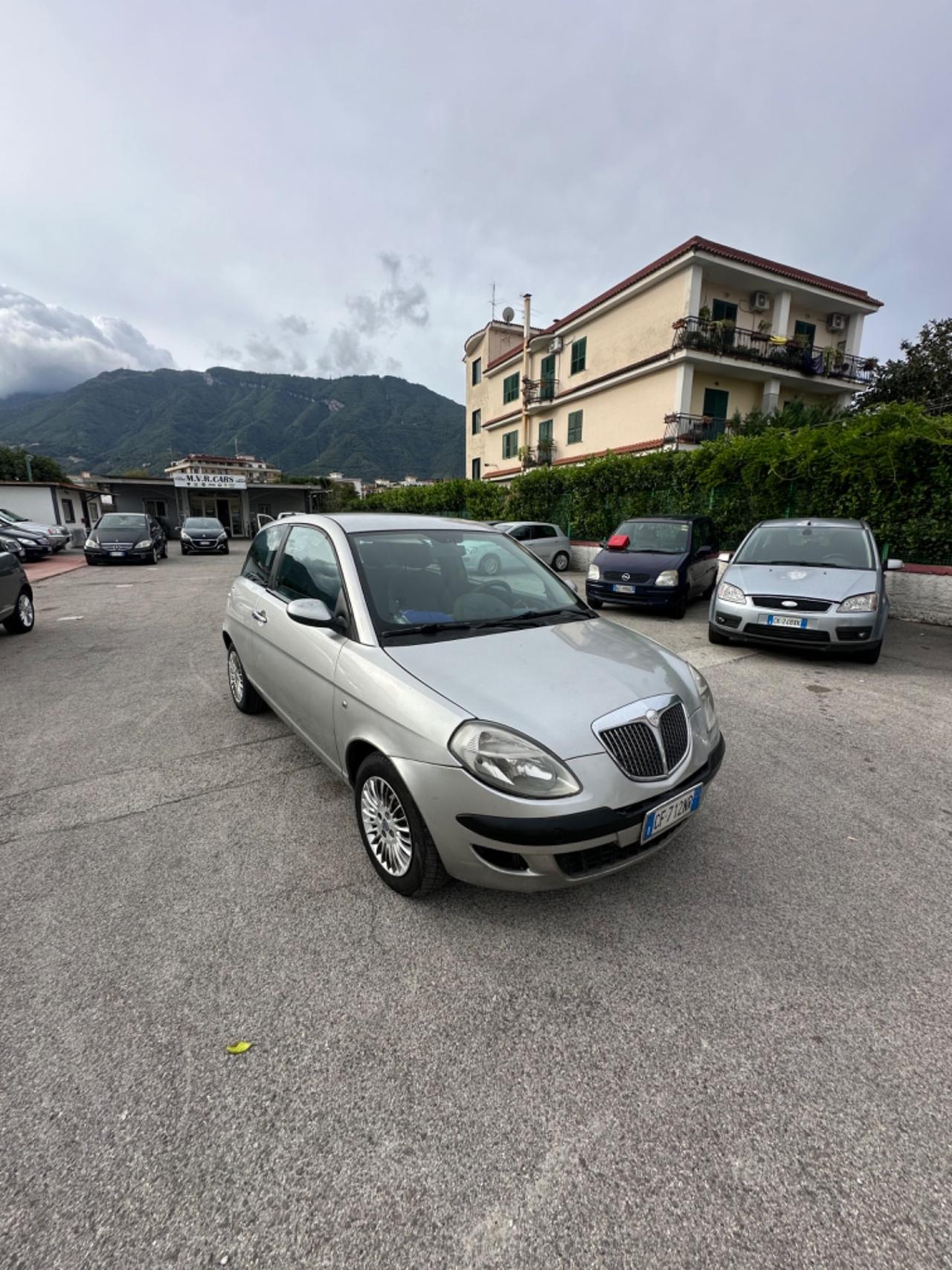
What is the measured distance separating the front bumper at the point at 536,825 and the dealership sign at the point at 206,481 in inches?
1362

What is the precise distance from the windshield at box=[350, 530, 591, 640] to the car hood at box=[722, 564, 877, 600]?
11.9 feet

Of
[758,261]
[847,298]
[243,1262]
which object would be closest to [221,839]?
[243,1262]

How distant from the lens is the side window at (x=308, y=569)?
298cm

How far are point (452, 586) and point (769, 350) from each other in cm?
2447

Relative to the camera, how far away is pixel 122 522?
59.2 feet

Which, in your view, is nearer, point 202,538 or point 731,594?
point 731,594

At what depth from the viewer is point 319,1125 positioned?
4.99 feet

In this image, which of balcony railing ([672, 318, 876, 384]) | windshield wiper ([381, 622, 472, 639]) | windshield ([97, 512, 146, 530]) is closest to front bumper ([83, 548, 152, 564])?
windshield ([97, 512, 146, 530])

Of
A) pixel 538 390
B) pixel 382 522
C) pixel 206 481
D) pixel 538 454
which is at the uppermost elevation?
pixel 538 390

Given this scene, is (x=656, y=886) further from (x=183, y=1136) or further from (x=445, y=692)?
(x=183, y=1136)

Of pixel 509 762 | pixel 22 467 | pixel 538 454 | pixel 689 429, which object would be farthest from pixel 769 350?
pixel 22 467

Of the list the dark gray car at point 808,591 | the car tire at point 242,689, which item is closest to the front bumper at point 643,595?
the dark gray car at point 808,591

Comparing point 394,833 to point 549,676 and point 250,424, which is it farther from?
point 250,424

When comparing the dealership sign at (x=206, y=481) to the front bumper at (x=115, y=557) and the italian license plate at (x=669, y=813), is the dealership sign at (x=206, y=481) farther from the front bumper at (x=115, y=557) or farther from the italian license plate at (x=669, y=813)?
the italian license plate at (x=669, y=813)
